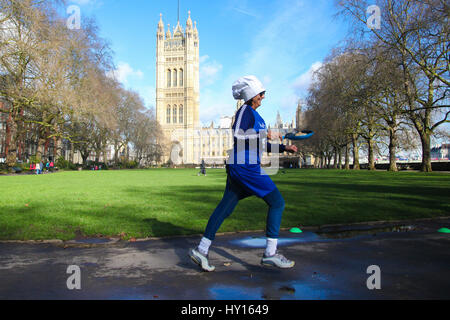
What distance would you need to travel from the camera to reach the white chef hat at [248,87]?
4.14m

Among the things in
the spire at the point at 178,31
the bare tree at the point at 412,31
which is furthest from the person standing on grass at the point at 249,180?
the spire at the point at 178,31

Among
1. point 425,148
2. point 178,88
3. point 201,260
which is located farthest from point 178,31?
point 201,260

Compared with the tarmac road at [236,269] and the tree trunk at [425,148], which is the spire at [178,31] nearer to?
the tree trunk at [425,148]

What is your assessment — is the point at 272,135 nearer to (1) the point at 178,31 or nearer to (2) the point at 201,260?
(2) the point at 201,260

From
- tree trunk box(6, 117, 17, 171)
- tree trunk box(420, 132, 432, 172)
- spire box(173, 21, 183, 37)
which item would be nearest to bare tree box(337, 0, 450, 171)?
tree trunk box(420, 132, 432, 172)

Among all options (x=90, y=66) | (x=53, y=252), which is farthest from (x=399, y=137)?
(x=53, y=252)

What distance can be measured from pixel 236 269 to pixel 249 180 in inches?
39.6

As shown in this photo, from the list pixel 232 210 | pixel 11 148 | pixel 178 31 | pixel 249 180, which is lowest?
pixel 232 210

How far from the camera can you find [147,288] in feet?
10.6

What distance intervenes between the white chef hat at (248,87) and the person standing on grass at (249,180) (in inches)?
2.2

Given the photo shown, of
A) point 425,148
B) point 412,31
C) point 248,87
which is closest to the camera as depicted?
point 248,87

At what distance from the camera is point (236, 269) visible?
3.90 m

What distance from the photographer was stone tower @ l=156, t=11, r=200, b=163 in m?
125
